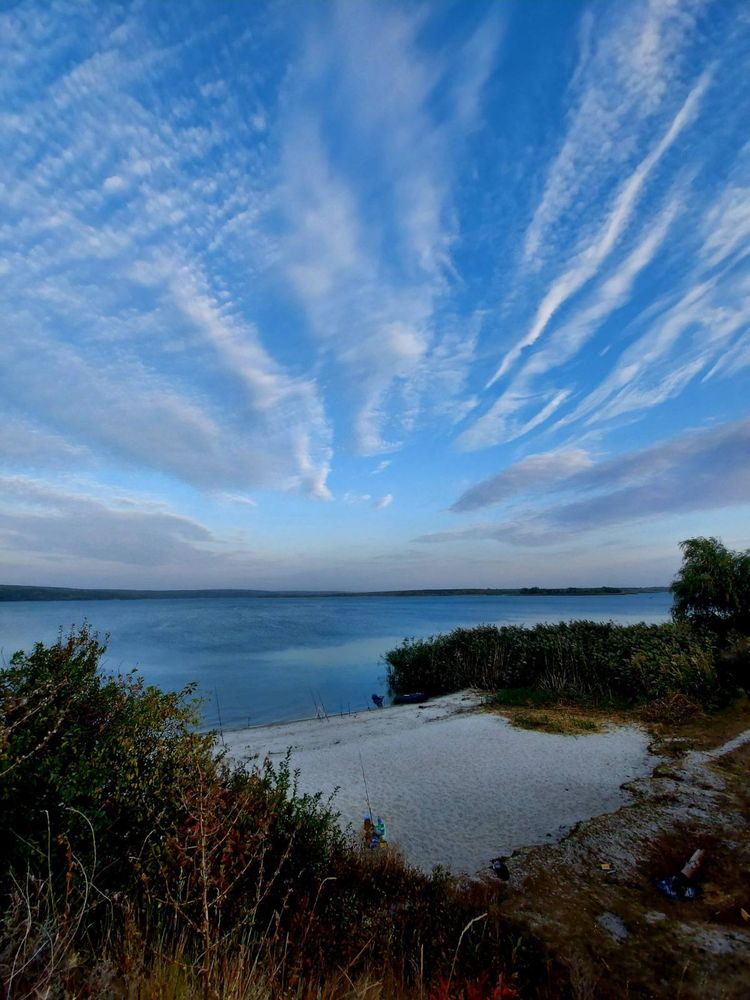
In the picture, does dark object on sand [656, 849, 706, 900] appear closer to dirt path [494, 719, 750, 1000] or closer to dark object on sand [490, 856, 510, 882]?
dirt path [494, 719, 750, 1000]

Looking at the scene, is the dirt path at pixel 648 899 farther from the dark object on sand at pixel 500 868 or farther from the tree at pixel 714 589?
the tree at pixel 714 589

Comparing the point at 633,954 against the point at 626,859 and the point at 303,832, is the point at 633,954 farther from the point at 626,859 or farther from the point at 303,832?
the point at 303,832

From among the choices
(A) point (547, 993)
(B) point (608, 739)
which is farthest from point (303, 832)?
(B) point (608, 739)

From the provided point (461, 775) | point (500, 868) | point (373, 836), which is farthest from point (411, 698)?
point (500, 868)

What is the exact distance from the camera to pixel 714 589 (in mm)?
18578

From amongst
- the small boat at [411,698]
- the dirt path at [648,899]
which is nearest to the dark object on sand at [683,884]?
the dirt path at [648,899]

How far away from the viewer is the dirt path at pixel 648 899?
152 inches

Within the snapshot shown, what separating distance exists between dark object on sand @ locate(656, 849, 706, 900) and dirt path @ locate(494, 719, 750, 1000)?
0.30ft

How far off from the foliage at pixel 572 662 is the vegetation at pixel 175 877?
12.3 metres

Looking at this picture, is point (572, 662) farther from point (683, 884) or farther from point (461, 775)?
point (683, 884)

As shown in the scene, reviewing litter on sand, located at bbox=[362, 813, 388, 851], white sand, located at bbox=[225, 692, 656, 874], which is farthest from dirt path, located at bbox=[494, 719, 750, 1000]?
litter on sand, located at bbox=[362, 813, 388, 851]

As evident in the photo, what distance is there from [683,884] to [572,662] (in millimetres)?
12118

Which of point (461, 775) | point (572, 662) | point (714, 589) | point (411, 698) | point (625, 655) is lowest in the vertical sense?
point (411, 698)

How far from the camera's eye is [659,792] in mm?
7871
